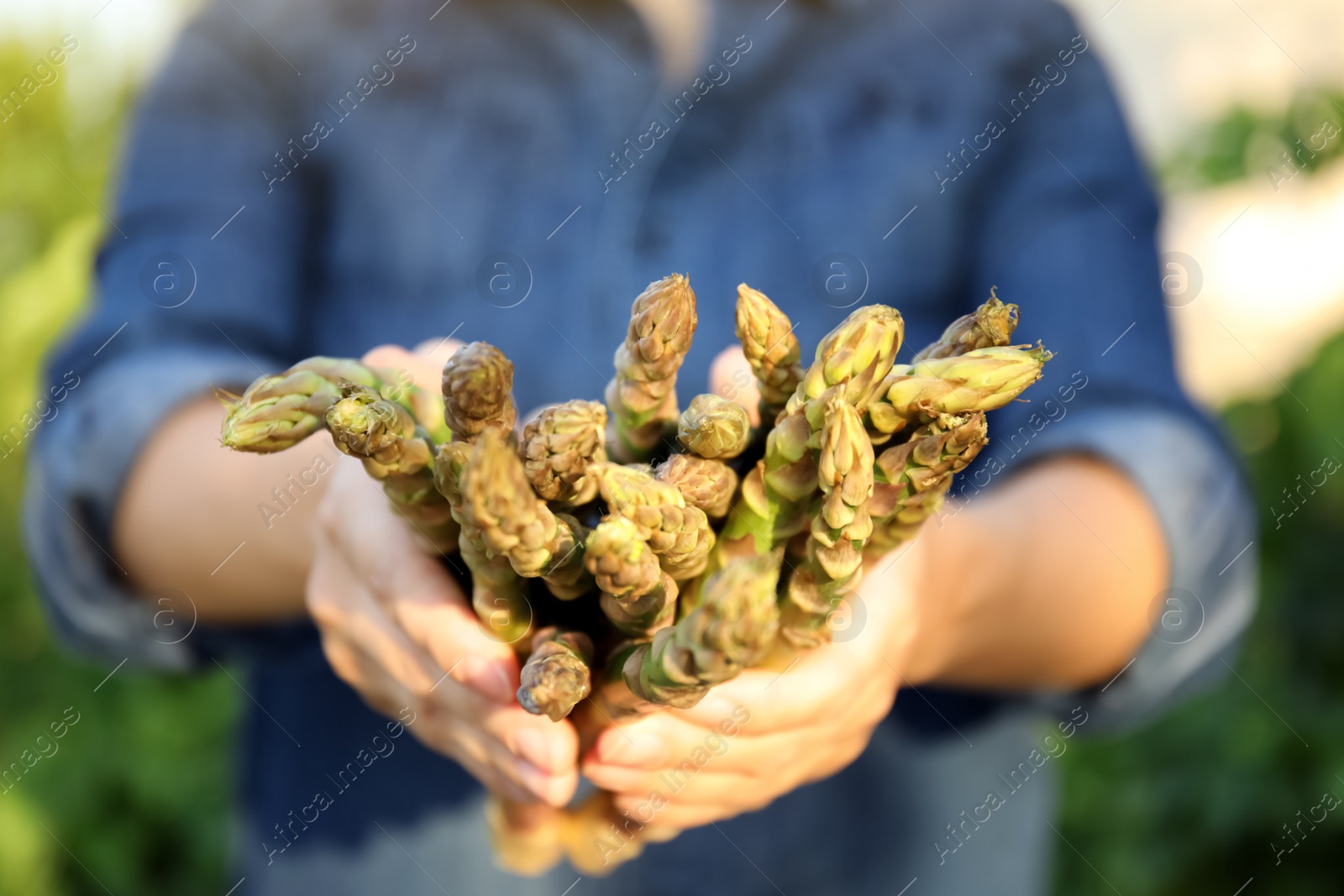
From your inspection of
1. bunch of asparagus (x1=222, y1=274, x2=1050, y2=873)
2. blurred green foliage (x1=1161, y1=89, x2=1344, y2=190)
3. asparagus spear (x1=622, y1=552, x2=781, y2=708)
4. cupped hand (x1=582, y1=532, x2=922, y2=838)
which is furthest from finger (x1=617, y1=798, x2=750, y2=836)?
blurred green foliage (x1=1161, y1=89, x2=1344, y2=190)

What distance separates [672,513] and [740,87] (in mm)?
712

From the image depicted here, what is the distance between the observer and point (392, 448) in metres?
0.47

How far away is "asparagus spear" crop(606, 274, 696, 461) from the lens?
49 centimetres

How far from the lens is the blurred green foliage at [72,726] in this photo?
1.96m

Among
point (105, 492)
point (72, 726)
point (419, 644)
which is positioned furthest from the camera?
point (72, 726)

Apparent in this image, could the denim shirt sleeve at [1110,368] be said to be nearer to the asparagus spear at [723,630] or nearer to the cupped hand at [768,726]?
the cupped hand at [768,726]

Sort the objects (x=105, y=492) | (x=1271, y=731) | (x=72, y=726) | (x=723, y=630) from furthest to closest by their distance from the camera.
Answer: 1. (x=72, y=726)
2. (x=1271, y=731)
3. (x=105, y=492)
4. (x=723, y=630)

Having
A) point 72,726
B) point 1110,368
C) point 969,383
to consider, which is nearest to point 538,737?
point 969,383

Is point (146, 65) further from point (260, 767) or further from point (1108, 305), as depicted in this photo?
point (1108, 305)

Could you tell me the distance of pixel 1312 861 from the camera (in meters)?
1.67

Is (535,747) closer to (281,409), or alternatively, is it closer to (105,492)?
(281,409)

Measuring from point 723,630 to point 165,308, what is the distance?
787mm

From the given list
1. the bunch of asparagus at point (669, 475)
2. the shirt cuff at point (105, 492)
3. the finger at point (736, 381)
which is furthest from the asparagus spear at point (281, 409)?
the shirt cuff at point (105, 492)

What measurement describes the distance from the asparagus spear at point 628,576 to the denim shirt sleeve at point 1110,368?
54 centimetres
